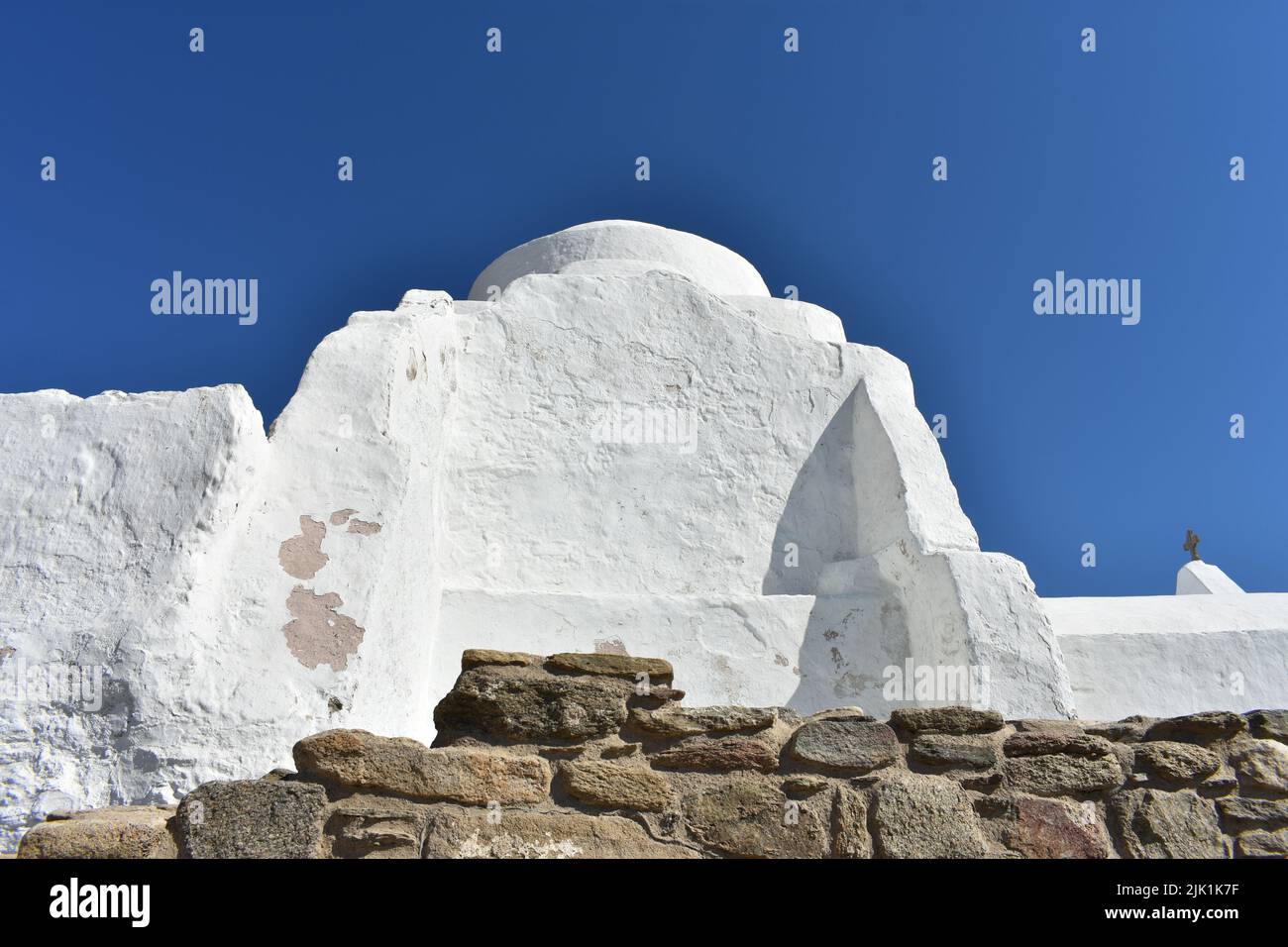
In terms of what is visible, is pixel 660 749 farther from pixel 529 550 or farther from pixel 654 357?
pixel 654 357

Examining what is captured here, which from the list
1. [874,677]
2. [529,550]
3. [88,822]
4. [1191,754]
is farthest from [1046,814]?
[529,550]

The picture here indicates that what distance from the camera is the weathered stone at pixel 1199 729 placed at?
2.72m

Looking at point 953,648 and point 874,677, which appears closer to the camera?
point 953,648

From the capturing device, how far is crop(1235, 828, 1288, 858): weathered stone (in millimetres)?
2584

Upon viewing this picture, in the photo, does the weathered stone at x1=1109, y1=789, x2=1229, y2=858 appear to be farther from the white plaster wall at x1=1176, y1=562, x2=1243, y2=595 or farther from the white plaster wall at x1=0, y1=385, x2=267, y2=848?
the white plaster wall at x1=1176, y1=562, x2=1243, y2=595

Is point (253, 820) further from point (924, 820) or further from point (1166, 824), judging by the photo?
point (1166, 824)

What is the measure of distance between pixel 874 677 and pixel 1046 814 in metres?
2.52

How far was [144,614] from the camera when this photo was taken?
3484 millimetres

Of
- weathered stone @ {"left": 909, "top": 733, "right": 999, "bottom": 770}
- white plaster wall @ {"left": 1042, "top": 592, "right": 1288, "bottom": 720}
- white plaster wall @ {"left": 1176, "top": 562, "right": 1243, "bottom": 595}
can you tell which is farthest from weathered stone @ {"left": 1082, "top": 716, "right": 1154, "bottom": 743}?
white plaster wall @ {"left": 1176, "top": 562, "right": 1243, "bottom": 595}

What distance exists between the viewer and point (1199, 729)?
272cm

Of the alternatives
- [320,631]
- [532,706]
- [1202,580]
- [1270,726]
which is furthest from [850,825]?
[1202,580]

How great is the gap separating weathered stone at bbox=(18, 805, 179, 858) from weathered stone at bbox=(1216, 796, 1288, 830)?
245 centimetres

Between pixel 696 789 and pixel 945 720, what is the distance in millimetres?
655

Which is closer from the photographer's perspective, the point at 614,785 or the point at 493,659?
the point at 614,785
